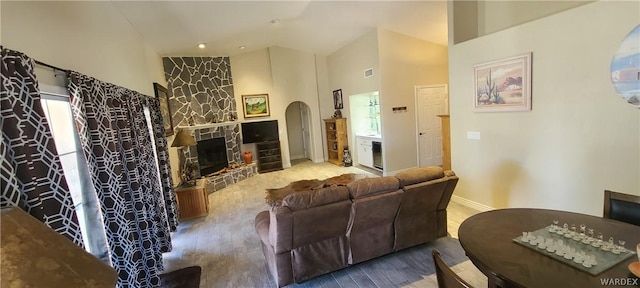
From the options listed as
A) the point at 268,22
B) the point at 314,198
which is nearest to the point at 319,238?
the point at 314,198

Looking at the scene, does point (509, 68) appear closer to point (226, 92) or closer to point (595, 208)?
point (595, 208)

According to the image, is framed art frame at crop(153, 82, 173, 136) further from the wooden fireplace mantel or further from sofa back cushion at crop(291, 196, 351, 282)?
sofa back cushion at crop(291, 196, 351, 282)

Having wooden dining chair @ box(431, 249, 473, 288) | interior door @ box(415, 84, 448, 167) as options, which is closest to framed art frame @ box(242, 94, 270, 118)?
interior door @ box(415, 84, 448, 167)

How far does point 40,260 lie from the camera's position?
0.80m

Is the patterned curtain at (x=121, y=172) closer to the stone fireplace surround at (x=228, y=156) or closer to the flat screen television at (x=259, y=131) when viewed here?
the stone fireplace surround at (x=228, y=156)

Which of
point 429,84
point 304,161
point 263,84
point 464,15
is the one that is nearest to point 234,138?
point 263,84

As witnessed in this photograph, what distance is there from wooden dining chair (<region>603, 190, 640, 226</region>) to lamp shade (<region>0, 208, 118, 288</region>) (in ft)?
9.78

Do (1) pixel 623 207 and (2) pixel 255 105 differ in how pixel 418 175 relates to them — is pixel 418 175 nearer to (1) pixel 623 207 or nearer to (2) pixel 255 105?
(1) pixel 623 207

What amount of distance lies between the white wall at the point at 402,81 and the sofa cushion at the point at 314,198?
396 centimetres

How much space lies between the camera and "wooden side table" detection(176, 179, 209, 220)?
457 cm

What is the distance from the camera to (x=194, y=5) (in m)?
3.49

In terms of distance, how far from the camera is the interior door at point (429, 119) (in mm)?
6508

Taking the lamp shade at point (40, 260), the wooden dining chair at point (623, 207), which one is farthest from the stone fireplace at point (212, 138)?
the wooden dining chair at point (623, 207)

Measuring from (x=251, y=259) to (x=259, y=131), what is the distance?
502 centimetres
